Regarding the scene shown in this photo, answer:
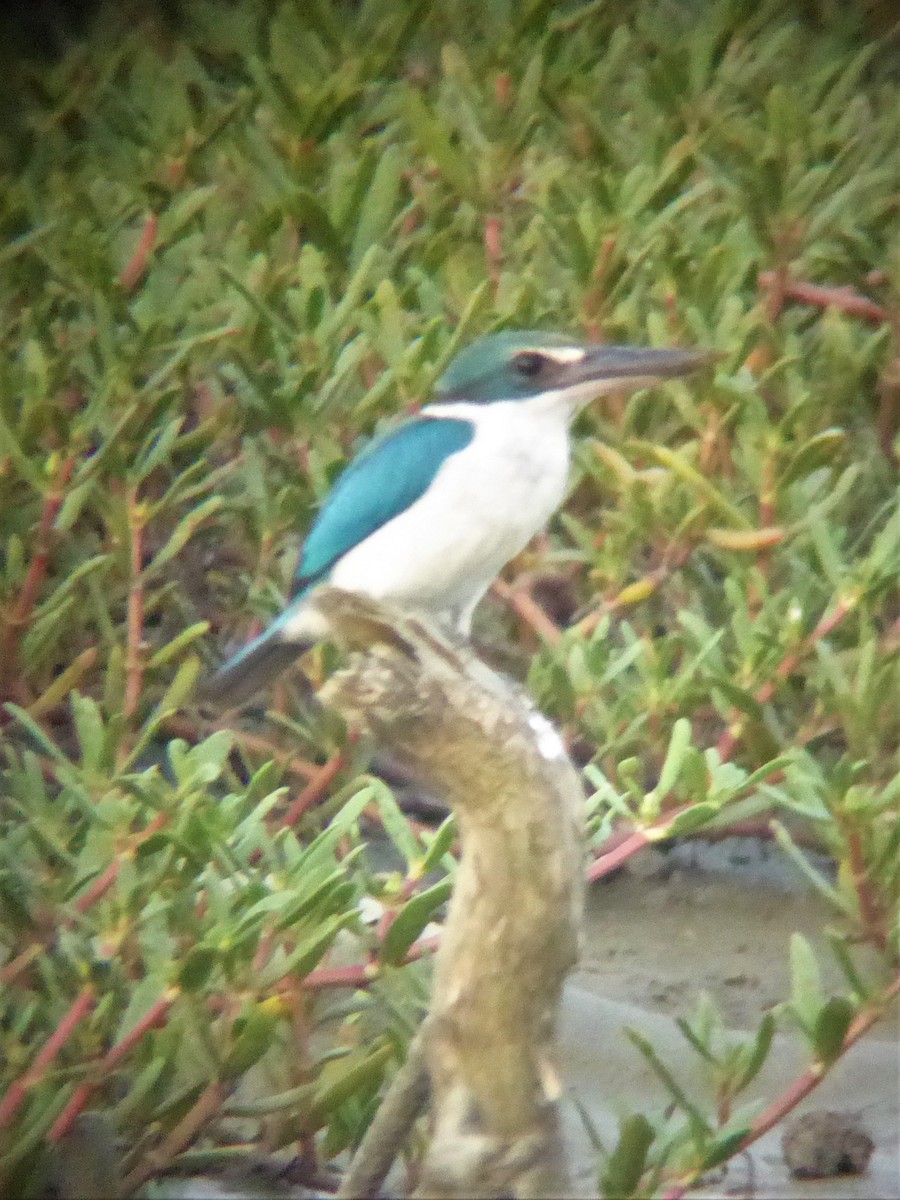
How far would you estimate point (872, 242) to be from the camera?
5.20 feet

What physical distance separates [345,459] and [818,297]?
488mm

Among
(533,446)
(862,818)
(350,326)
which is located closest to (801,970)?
(862,818)

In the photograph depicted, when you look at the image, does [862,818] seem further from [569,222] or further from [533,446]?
[569,222]

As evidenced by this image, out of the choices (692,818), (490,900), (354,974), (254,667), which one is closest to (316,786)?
(254,667)

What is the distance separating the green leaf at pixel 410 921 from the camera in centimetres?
99

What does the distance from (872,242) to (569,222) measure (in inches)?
13.3

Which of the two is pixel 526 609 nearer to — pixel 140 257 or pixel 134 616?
pixel 134 616

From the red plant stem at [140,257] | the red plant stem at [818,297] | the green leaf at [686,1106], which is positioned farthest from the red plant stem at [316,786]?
the red plant stem at [818,297]

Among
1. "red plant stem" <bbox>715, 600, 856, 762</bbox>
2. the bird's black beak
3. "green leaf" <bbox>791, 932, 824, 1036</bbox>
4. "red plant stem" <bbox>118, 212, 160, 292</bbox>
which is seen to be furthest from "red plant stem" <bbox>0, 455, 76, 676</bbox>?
A: "green leaf" <bbox>791, 932, 824, 1036</bbox>

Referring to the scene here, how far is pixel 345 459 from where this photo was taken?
1286mm

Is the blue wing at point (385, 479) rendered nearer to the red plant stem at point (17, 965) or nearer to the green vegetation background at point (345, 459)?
the green vegetation background at point (345, 459)

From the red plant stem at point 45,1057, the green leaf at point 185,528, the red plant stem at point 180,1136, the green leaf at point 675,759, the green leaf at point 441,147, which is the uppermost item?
the green leaf at point 441,147

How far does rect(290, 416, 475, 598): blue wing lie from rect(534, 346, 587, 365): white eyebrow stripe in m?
0.06

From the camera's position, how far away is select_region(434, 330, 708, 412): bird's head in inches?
44.5
